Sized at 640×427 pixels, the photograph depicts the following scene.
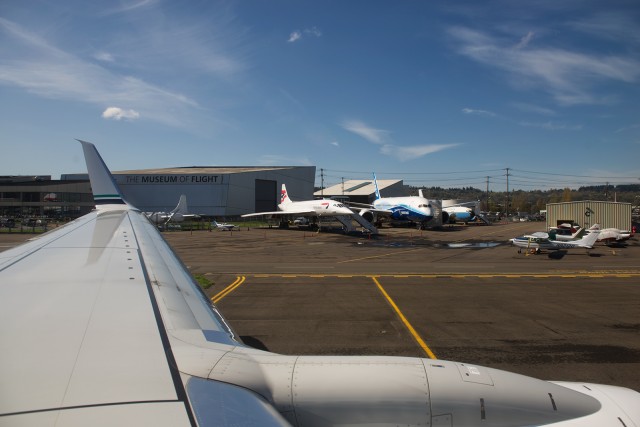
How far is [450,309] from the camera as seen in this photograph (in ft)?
42.0

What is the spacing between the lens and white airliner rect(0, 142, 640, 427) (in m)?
1.82

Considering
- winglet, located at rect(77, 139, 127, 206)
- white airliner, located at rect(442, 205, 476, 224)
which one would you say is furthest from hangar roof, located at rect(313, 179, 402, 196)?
winglet, located at rect(77, 139, 127, 206)

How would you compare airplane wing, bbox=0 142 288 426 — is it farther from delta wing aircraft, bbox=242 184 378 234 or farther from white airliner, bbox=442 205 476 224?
white airliner, bbox=442 205 476 224

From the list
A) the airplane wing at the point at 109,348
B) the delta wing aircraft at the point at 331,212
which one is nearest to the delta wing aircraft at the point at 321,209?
the delta wing aircraft at the point at 331,212

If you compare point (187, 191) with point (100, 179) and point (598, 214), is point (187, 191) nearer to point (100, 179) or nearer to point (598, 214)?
point (598, 214)

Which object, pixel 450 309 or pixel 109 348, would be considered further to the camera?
pixel 450 309

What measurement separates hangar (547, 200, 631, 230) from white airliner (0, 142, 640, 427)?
4141 cm

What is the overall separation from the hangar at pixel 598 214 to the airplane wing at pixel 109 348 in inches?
1691

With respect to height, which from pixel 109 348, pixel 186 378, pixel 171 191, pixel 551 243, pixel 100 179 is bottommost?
pixel 551 243

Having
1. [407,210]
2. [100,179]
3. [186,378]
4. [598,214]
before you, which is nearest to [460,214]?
[407,210]

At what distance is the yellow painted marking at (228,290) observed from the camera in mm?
14250

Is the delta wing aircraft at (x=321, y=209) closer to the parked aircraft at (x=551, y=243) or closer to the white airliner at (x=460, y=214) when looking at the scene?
the parked aircraft at (x=551, y=243)

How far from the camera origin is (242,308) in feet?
42.2

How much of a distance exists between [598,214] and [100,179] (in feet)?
138
